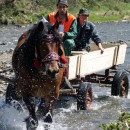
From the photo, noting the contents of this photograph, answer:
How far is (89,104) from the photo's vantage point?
10.6 metres

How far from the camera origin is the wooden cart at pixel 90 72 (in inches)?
391

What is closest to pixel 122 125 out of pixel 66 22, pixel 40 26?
pixel 40 26

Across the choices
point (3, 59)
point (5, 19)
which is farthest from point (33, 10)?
point (3, 59)

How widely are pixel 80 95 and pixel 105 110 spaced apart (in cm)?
113

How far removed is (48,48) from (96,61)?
12.9 feet

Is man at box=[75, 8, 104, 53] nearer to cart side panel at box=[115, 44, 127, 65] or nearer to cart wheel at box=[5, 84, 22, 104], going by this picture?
cart side panel at box=[115, 44, 127, 65]

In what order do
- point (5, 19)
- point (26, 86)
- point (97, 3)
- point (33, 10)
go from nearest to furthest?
point (26, 86) < point (5, 19) < point (33, 10) < point (97, 3)

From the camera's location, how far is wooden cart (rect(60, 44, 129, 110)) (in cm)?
994

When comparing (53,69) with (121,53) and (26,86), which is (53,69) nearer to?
(26,86)

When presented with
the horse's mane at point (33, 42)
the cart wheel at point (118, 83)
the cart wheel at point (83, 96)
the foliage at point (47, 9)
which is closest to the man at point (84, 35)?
the cart wheel at point (118, 83)

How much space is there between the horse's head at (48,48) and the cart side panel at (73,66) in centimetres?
220

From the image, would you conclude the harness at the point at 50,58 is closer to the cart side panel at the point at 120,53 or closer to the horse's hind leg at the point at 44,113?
the horse's hind leg at the point at 44,113

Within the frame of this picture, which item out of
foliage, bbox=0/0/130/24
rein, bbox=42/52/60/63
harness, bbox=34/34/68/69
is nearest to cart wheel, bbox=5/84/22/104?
harness, bbox=34/34/68/69

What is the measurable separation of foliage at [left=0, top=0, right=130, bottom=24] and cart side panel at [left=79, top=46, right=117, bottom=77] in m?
41.3
